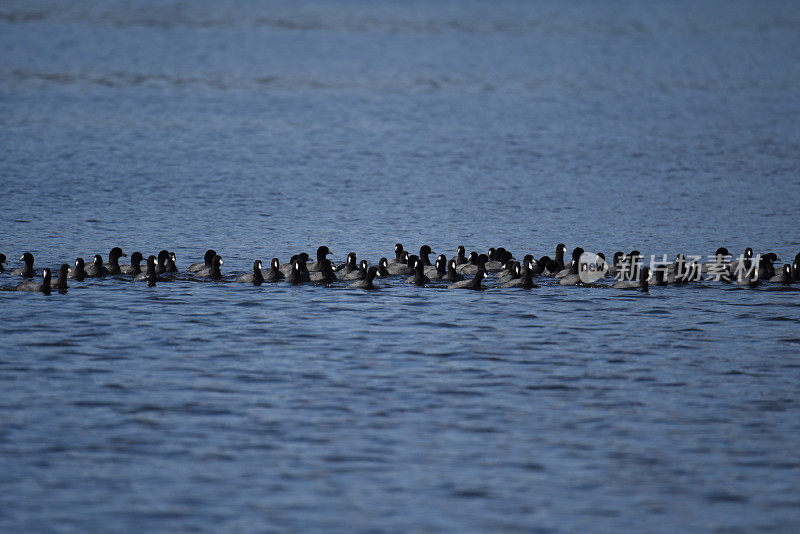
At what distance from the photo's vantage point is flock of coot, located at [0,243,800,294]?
29.5m

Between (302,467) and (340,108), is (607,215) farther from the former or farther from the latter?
(340,108)

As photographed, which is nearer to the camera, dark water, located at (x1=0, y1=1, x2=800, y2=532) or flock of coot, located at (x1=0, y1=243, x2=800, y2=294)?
dark water, located at (x1=0, y1=1, x2=800, y2=532)

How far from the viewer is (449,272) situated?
30078 mm

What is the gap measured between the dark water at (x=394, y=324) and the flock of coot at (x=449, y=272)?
55 centimetres

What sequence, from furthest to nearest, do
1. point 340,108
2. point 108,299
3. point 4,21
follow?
1. point 4,21
2. point 340,108
3. point 108,299

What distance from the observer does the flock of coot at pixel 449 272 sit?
29.5 m

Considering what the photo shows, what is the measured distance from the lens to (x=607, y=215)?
1618 inches

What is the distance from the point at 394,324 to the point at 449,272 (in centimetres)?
426

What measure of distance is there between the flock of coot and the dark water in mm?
552

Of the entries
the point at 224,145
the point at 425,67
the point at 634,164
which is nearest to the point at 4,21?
the point at 425,67

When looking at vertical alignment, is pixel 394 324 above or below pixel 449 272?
below

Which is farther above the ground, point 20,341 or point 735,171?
point 735,171

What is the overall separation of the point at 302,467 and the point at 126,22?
114485 mm

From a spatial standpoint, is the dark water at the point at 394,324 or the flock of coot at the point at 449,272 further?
the flock of coot at the point at 449,272
